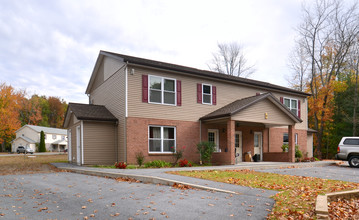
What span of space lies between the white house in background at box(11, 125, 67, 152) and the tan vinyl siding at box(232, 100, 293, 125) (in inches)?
2001

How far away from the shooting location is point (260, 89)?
21.9m

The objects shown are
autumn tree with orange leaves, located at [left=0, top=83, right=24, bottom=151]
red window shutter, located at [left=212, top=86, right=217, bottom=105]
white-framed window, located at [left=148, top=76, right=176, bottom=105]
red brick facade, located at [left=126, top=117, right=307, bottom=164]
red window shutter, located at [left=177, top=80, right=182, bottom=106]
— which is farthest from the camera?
autumn tree with orange leaves, located at [left=0, top=83, right=24, bottom=151]

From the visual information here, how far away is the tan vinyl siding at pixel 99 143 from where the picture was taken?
1628 cm

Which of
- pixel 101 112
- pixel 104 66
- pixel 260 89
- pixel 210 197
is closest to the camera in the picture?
Answer: pixel 210 197

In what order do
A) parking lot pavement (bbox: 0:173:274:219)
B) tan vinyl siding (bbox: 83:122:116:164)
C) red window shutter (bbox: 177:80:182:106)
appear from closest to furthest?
parking lot pavement (bbox: 0:173:274:219)
tan vinyl siding (bbox: 83:122:116:164)
red window shutter (bbox: 177:80:182:106)

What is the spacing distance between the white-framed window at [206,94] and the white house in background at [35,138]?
48.0 m

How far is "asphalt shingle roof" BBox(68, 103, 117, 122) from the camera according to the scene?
16156 mm

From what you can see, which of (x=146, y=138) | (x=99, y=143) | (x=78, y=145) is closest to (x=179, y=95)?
(x=146, y=138)

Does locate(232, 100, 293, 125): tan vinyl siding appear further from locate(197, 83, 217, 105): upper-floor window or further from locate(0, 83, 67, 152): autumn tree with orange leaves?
locate(0, 83, 67, 152): autumn tree with orange leaves

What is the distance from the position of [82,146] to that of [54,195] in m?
8.64

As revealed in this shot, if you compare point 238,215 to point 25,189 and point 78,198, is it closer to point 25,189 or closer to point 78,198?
point 78,198

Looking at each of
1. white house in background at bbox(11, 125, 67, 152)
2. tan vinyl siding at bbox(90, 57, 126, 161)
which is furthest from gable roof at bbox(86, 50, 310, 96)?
white house in background at bbox(11, 125, 67, 152)

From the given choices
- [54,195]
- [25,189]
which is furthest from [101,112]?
[54,195]

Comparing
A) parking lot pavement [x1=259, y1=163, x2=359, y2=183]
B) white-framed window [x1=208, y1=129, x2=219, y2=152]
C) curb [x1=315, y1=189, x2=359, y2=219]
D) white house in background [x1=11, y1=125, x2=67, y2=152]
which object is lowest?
white house in background [x1=11, y1=125, x2=67, y2=152]
